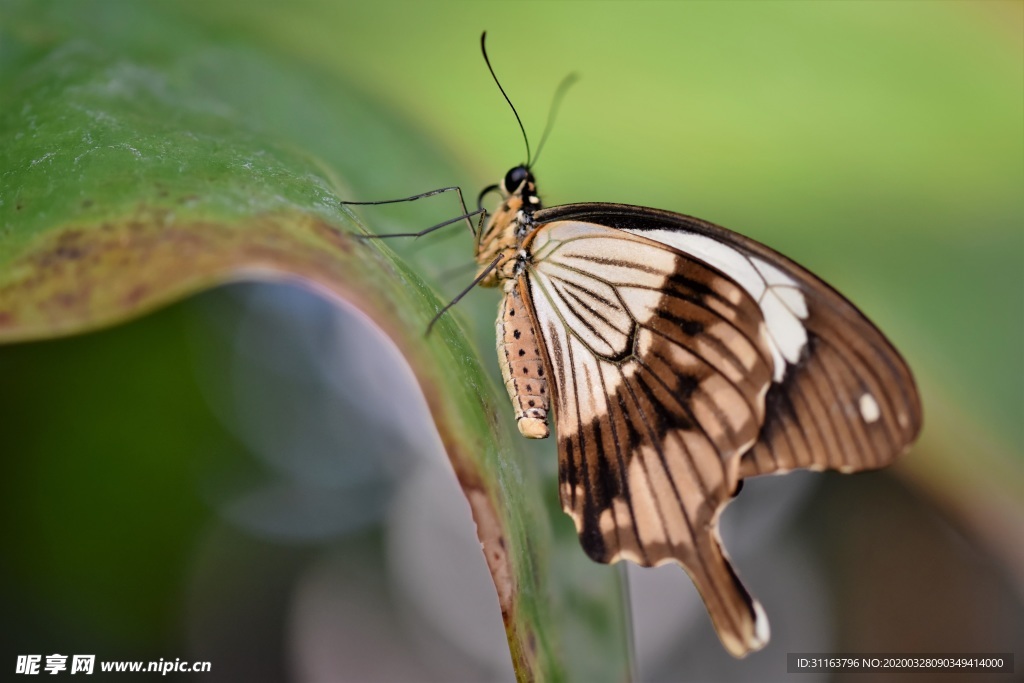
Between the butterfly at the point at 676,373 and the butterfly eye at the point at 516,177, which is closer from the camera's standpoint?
the butterfly at the point at 676,373

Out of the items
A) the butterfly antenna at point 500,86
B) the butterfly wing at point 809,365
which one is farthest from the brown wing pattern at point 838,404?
the butterfly antenna at point 500,86

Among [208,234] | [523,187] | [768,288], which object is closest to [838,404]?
[768,288]

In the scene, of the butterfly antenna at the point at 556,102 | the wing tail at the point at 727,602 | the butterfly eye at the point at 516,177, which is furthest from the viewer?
the butterfly antenna at the point at 556,102

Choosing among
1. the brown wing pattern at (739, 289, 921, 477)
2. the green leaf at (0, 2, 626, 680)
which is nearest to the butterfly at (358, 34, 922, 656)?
the brown wing pattern at (739, 289, 921, 477)

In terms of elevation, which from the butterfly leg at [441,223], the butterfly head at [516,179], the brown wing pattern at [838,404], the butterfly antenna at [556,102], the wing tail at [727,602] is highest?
the butterfly antenna at [556,102]

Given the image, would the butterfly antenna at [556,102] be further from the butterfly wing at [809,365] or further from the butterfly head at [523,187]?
the butterfly wing at [809,365]

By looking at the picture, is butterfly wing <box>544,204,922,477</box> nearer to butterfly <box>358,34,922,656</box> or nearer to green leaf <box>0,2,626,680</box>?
butterfly <box>358,34,922,656</box>
